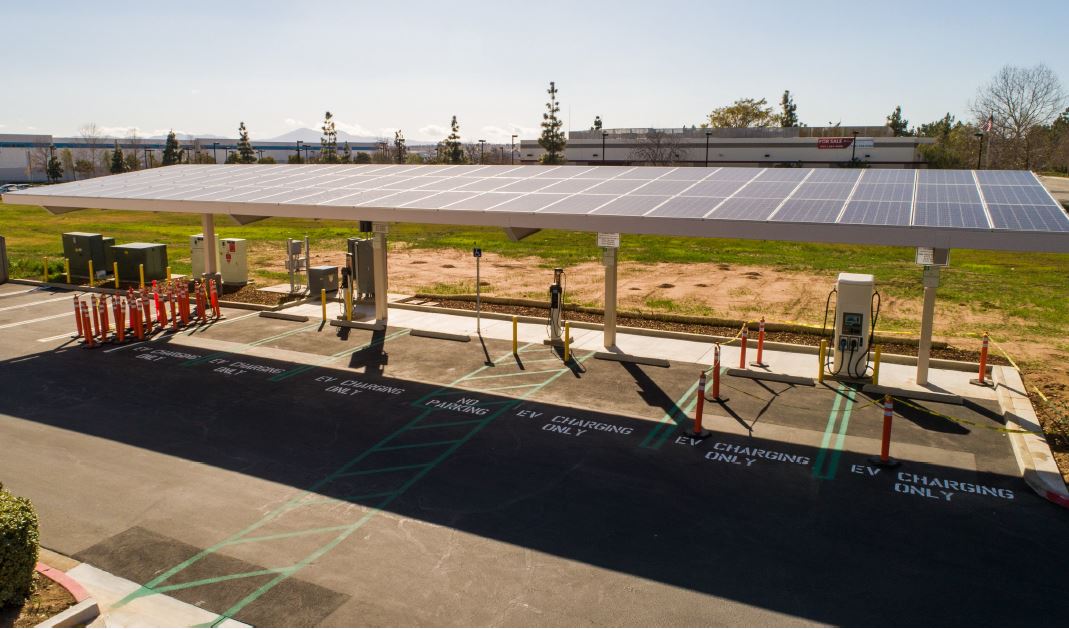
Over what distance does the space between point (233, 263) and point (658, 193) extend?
15.9 meters

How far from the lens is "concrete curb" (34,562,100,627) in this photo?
7.39 m

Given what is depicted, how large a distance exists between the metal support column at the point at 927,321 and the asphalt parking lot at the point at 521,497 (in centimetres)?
135

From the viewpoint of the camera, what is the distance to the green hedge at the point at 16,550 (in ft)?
24.1

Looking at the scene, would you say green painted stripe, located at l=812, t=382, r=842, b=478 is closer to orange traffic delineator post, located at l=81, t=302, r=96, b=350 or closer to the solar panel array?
the solar panel array

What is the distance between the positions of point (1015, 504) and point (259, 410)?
12620 mm

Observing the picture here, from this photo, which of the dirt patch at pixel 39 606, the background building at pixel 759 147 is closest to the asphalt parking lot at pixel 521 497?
the dirt patch at pixel 39 606

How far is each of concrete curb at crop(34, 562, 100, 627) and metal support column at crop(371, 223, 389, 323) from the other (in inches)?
481

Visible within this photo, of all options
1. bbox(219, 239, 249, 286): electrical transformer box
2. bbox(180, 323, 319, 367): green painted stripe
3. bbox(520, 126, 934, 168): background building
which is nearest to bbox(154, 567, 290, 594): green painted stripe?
bbox(180, 323, 319, 367): green painted stripe

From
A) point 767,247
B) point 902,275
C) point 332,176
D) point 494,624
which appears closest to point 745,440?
point 494,624

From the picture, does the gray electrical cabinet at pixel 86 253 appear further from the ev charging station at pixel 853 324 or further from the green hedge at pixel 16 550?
the ev charging station at pixel 853 324

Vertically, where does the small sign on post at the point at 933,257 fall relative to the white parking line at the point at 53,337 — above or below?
above

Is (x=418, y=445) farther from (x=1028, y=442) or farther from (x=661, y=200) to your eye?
(x=1028, y=442)

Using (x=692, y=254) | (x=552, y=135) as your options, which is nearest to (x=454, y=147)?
(x=552, y=135)

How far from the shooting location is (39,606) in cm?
764
